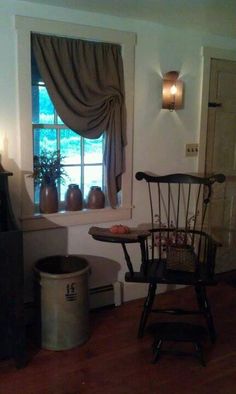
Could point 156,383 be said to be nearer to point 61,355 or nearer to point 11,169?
point 61,355

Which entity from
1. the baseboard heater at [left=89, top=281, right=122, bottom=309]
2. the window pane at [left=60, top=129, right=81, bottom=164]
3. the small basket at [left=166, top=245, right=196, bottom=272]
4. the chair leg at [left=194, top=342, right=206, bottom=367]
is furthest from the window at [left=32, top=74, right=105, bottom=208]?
the chair leg at [left=194, top=342, right=206, bottom=367]

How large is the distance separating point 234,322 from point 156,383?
95 cm

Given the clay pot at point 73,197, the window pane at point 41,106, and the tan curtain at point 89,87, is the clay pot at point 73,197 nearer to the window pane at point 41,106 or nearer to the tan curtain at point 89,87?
the tan curtain at point 89,87

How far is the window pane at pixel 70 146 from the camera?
2.70 meters

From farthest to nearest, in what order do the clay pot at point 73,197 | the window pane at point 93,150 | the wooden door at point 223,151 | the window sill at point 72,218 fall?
the wooden door at point 223,151, the window pane at point 93,150, the clay pot at point 73,197, the window sill at point 72,218

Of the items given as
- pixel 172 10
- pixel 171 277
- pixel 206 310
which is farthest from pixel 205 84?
pixel 206 310

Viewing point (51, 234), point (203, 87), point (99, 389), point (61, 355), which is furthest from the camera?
point (203, 87)

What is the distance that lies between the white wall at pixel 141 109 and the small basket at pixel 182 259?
664 mm

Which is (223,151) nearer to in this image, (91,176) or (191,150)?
(191,150)

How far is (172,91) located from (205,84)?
41cm

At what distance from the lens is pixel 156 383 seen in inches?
79.7

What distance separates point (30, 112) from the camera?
242 cm

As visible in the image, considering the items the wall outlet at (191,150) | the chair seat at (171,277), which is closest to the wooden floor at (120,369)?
the chair seat at (171,277)

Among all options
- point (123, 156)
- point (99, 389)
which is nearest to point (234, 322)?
point (99, 389)
